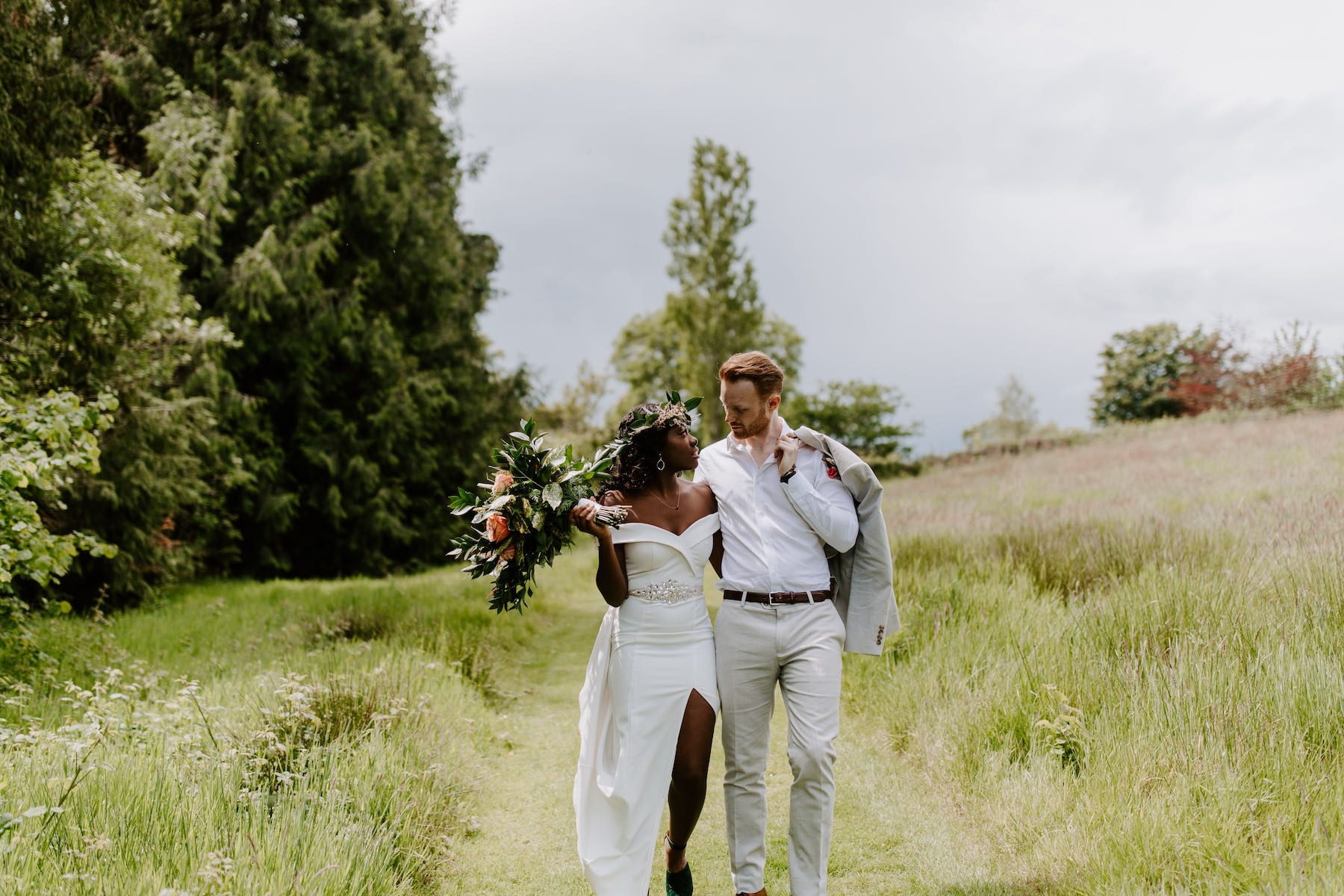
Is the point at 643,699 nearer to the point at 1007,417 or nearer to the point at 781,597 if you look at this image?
the point at 781,597

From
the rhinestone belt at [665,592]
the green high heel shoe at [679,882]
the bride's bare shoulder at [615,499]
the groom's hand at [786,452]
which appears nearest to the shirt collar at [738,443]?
the groom's hand at [786,452]

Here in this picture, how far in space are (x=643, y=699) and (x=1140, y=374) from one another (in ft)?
155

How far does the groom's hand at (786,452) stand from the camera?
153 inches

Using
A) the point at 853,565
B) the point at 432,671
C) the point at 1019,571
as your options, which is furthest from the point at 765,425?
the point at 1019,571

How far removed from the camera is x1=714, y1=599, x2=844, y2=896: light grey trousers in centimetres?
370

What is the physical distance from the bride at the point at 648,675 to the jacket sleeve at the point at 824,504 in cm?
44

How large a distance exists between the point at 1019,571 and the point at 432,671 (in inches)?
208

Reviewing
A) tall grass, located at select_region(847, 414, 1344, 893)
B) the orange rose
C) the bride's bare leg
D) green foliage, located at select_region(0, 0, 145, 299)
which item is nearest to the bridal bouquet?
the orange rose

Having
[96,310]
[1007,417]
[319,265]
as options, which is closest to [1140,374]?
[1007,417]

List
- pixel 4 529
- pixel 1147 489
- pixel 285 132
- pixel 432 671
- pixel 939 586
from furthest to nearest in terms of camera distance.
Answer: pixel 285 132, pixel 1147 489, pixel 939 586, pixel 432 671, pixel 4 529

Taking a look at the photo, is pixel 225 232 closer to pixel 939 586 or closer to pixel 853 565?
pixel 939 586

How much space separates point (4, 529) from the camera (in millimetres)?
6066

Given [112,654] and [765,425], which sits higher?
[765,425]

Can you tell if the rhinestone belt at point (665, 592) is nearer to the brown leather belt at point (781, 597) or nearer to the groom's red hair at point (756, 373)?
the brown leather belt at point (781, 597)
